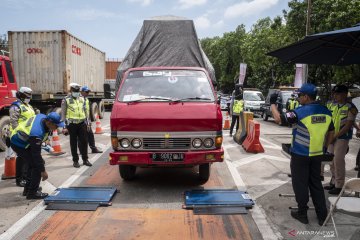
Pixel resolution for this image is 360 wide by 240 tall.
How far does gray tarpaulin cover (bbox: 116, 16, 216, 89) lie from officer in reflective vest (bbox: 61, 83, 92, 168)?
1.88 meters

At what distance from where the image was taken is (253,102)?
A: 23062 mm

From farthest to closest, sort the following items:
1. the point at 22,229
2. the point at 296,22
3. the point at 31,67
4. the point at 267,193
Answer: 1. the point at 296,22
2. the point at 31,67
3. the point at 267,193
4. the point at 22,229

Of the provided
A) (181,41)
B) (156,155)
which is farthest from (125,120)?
(181,41)

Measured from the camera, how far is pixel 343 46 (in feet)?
19.8

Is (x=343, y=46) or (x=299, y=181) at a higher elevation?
(x=343, y=46)

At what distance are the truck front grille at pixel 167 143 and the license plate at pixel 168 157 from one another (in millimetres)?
122

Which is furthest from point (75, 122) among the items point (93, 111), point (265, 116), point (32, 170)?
point (265, 116)

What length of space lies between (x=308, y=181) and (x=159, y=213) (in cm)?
218

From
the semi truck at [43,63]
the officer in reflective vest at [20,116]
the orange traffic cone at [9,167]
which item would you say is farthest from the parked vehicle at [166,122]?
the semi truck at [43,63]

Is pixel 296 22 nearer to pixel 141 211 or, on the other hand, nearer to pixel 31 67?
pixel 31 67

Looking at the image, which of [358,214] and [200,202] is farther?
[200,202]

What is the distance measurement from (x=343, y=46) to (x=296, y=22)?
65.1 ft

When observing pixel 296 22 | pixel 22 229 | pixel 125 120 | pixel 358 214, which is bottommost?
pixel 22 229

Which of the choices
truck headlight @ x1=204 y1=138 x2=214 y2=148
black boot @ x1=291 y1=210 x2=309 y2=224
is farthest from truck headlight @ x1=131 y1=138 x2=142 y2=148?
black boot @ x1=291 y1=210 x2=309 y2=224
